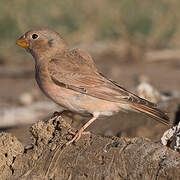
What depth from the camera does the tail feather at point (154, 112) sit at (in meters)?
5.06

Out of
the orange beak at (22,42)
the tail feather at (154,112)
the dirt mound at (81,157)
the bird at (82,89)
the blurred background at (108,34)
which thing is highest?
the blurred background at (108,34)

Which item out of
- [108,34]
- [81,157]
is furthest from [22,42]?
[108,34]

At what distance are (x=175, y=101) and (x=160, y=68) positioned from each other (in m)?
5.78

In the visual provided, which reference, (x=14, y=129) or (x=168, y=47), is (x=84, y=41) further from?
(x=14, y=129)

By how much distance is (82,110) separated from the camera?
536 centimetres

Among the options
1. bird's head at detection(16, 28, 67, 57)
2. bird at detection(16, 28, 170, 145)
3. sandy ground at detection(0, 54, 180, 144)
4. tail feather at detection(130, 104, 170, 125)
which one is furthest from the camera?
sandy ground at detection(0, 54, 180, 144)

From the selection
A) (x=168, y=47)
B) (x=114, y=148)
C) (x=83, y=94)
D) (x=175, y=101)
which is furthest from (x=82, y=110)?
(x=168, y=47)

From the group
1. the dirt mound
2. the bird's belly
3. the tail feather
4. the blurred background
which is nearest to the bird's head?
the bird's belly

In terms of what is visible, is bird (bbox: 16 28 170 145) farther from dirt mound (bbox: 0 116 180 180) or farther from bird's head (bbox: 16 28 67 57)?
dirt mound (bbox: 0 116 180 180)

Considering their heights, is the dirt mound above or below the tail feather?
below

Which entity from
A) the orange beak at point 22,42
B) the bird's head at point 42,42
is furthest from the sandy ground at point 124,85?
the orange beak at point 22,42

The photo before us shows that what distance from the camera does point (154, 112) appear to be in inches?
201

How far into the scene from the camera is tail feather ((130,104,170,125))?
16.6 ft

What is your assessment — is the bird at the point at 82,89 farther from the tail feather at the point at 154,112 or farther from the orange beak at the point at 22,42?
the orange beak at the point at 22,42
